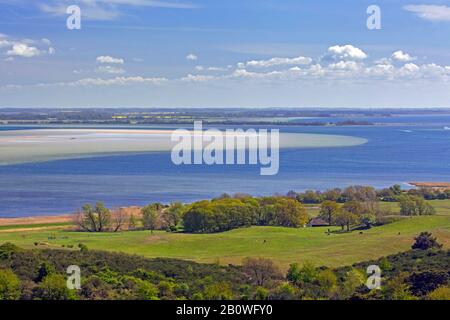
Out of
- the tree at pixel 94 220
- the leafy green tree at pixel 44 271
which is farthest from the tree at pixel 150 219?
the leafy green tree at pixel 44 271

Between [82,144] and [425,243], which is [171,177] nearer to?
[425,243]

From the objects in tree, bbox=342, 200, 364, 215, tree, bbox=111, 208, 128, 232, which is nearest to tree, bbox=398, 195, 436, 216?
tree, bbox=342, 200, 364, 215

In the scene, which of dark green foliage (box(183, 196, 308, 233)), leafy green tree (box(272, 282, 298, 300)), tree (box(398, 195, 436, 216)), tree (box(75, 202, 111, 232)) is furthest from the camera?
tree (box(398, 195, 436, 216))

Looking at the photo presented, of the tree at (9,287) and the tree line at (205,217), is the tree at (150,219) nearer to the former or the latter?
the tree line at (205,217)

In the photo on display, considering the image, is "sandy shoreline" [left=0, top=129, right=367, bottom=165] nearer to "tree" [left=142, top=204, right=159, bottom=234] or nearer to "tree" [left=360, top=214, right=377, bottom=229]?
"tree" [left=142, top=204, right=159, bottom=234]
